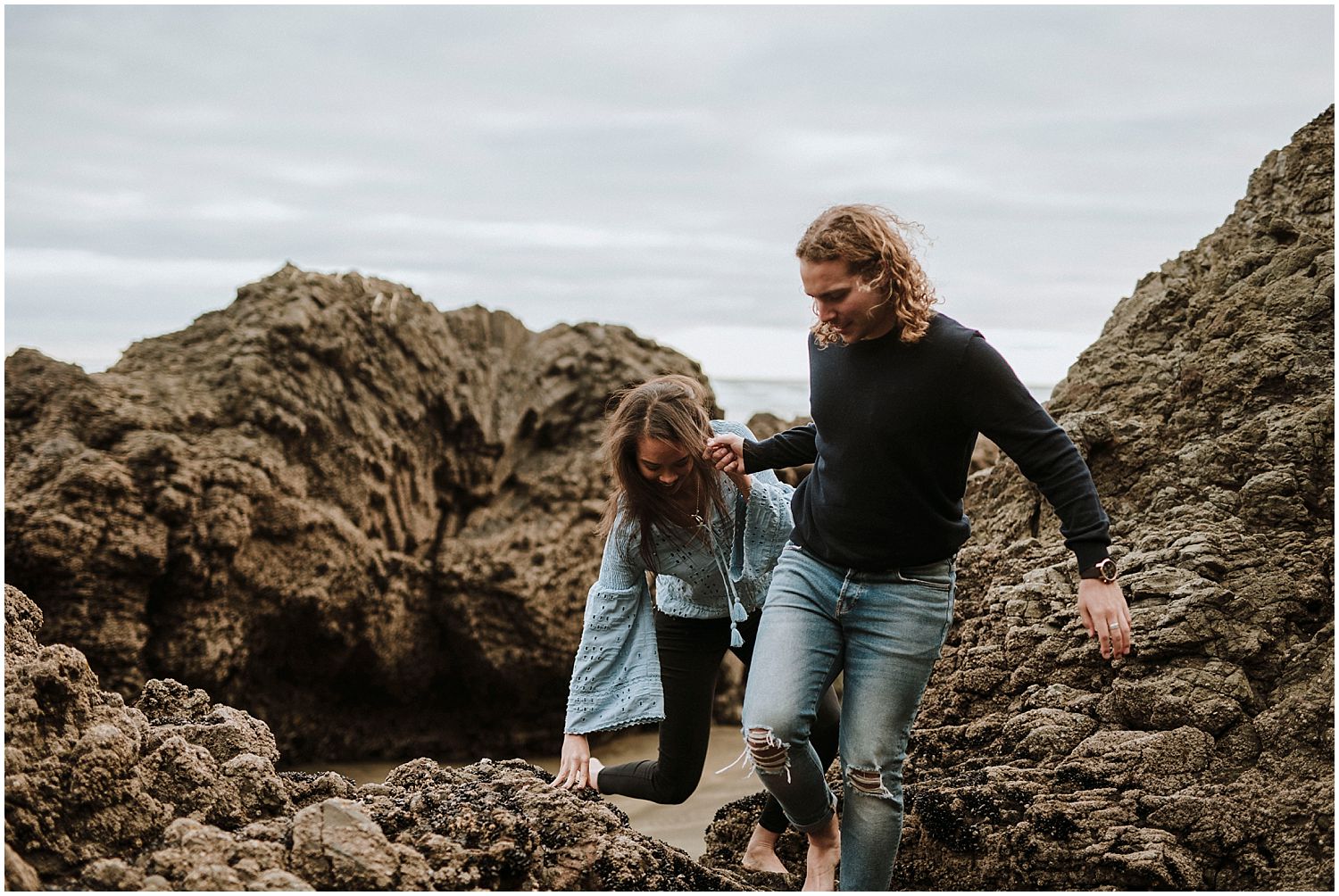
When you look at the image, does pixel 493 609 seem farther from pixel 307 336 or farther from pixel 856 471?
pixel 856 471

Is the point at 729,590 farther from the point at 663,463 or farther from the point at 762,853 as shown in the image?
the point at 762,853

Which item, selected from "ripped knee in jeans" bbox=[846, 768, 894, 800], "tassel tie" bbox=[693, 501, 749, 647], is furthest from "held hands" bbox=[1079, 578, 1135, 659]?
"tassel tie" bbox=[693, 501, 749, 647]

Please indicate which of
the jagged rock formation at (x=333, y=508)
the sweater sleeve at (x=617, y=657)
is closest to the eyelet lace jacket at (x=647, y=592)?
the sweater sleeve at (x=617, y=657)

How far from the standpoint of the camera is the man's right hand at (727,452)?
3.96 metres

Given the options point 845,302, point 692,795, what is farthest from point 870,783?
point 692,795

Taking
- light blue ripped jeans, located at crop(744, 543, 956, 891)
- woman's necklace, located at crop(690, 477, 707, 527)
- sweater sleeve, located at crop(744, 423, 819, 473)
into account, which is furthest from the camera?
woman's necklace, located at crop(690, 477, 707, 527)

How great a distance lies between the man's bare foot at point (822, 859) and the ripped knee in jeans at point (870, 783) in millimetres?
456

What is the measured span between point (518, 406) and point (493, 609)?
1324 millimetres

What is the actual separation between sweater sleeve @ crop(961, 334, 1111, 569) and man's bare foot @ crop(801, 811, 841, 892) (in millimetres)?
1213

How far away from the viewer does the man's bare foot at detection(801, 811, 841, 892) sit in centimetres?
390

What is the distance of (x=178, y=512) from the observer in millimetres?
6887

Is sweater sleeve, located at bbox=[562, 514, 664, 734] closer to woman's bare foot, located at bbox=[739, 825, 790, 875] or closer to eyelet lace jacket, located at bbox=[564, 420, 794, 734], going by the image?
eyelet lace jacket, located at bbox=[564, 420, 794, 734]

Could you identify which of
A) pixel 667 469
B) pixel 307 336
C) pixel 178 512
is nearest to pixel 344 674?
pixel 178 512

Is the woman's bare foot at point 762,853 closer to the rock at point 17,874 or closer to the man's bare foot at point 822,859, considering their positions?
the man's bare foot at point 822,859
